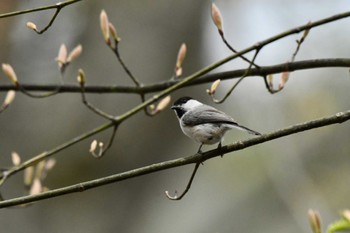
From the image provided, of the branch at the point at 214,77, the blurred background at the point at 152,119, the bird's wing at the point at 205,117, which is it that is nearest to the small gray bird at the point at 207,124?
the bird's wing at the point at 205,117

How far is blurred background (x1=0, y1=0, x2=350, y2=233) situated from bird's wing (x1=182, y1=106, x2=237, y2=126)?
244cm

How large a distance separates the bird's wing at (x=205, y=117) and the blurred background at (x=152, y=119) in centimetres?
244

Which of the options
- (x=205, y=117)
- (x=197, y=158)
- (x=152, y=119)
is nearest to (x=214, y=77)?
(x=205, y=117)

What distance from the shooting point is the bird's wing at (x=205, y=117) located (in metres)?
2.61

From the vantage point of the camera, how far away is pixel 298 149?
A: 4852mm

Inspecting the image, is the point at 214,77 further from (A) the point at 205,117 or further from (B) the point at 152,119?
(B) the point at 152,119

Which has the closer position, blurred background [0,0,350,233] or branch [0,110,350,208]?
branch [0,110,350,208]

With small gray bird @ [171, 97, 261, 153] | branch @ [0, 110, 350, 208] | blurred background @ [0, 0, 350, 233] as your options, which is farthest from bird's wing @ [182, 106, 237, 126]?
blurred background @ [0, 0, 350, 233]

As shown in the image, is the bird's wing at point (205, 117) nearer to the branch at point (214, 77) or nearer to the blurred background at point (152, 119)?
the branch at point (214, 77)

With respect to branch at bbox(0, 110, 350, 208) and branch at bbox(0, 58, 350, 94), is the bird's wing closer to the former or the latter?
branch at bbox(0, 58, 350, 94)

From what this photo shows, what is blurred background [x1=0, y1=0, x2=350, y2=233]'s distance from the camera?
532cm

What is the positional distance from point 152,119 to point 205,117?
2940mm

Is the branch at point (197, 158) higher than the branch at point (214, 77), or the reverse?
the branch at point (214, 77)

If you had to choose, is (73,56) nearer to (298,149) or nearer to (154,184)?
(298,149)
